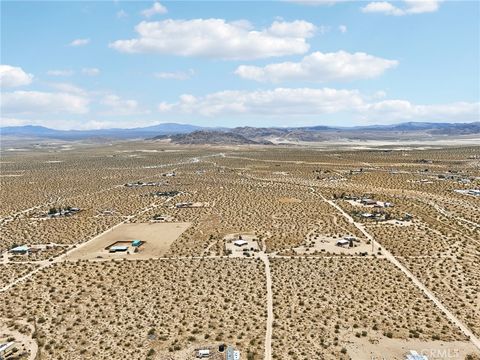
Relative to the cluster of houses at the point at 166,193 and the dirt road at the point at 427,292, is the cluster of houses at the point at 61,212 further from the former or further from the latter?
the dirt road at the point at 427,292

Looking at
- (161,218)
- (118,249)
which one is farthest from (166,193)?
(118,249)

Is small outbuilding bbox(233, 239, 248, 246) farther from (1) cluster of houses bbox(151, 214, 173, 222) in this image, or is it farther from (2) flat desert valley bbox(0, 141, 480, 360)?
(1) cluster of houses bbox(151, 214, 173, 222)

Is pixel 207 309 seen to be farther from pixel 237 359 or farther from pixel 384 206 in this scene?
pixel 384 206

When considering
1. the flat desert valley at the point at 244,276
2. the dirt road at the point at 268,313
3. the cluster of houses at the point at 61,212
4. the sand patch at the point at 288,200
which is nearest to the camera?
the dirt road at the point at 268,313

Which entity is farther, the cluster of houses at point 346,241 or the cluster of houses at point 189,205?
the cluster of houses at point 189,205

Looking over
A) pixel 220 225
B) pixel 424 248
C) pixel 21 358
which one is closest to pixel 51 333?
pixel 21 358

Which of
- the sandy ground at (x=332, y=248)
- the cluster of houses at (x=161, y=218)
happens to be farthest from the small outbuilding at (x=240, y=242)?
the cluster of houses at (x=161, y=218)
